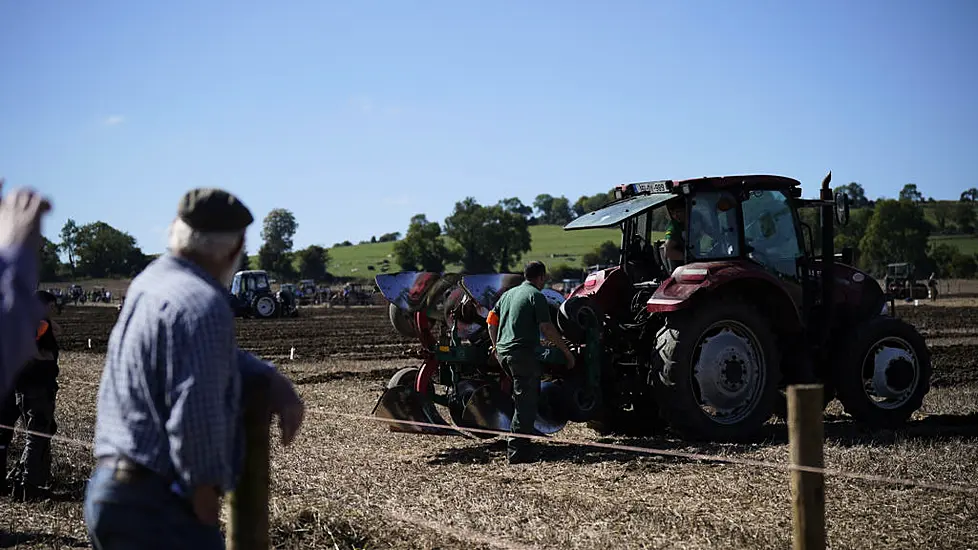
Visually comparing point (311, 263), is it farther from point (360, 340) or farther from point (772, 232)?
point (772, 232)

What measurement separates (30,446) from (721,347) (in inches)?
209

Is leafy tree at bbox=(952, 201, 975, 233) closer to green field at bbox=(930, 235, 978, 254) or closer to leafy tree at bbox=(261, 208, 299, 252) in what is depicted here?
green field at bbox=(930, 235, 978, 254)

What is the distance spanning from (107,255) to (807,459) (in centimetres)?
9717

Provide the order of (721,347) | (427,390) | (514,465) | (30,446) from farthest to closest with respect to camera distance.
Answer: (427,390)
(721,347)
(514,465)
(30,446)

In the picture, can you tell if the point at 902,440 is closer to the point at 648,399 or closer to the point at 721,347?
the point at 721,347

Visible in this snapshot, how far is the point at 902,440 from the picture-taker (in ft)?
25.4

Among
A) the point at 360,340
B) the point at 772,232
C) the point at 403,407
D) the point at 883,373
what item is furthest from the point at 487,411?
the point at 360,340

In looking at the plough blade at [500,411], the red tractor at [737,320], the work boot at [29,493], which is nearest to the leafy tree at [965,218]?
the red tractor at [737,320]

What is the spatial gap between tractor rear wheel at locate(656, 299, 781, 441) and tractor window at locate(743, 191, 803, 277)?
0.62m

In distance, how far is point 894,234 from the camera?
8581 cm

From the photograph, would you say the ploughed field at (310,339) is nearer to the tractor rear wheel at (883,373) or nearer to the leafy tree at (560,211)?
the tractor rear wheel at (883,373)

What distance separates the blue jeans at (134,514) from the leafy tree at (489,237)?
310ft

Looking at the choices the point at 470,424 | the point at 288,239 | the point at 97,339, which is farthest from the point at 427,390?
the point at 288,239

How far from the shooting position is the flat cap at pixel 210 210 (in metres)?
2.66
